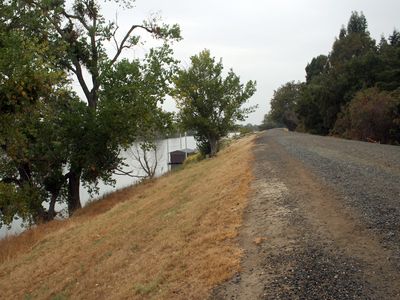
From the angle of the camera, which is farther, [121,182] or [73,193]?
[121,182]

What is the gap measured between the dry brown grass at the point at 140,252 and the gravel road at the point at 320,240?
49cm

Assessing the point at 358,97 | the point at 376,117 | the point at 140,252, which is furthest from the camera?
the point at 358,97

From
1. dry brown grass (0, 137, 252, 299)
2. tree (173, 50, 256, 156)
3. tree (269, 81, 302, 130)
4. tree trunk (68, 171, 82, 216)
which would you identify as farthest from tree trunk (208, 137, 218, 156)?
tree (269, 81, 302, 130)

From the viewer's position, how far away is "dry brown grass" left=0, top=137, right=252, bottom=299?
7535 millimetres

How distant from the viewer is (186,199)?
15312mm

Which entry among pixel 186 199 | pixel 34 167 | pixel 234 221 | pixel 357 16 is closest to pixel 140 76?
pixel 34 167

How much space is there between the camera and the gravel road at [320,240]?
604 cm

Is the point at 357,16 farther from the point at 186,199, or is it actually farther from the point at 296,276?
the point at 296,276

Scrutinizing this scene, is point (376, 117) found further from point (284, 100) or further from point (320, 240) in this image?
point (284, 100)

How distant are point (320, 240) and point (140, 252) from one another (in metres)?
4.55

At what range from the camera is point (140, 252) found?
33.7 ft

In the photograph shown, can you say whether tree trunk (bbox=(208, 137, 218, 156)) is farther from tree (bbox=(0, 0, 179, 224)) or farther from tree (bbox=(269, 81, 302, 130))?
tree (bbox=(269, 81, 302, 130))

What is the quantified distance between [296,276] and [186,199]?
30.1ft

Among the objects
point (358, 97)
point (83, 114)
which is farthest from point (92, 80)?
point (358, 97)
